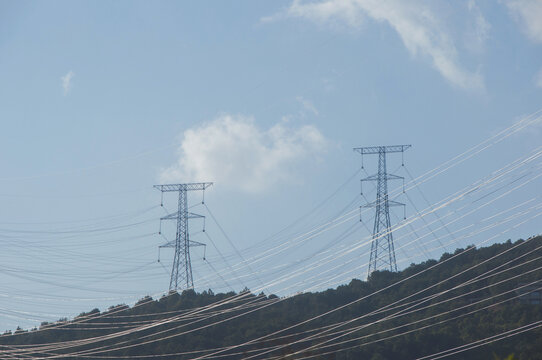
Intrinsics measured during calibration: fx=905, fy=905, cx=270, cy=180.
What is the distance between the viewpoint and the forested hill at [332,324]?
58.5 metres

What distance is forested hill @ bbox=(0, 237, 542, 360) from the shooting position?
58500mm

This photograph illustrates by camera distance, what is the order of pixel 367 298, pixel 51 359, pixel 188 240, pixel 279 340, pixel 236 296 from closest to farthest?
1. pixel 279 340
2. pixel 51 359
3. pixel 188 240
4. pixel 236 296
5. pixel 367 298

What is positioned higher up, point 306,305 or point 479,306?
point 306,305

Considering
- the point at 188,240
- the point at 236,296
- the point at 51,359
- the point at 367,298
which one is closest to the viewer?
the point at 51,359

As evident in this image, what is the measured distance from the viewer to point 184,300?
2884 inches

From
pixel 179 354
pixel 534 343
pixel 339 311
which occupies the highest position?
pixel 339 311

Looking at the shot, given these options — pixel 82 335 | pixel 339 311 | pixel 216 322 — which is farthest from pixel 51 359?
pixel 339 311

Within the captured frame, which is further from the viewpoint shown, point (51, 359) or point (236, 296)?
point (236, 296)

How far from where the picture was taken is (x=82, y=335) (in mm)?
66125

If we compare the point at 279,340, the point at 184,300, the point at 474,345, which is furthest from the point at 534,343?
the point at 184,300

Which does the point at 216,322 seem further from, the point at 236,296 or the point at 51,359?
the point at 51,359

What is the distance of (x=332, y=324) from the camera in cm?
6638

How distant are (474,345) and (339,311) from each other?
15785 millimetres

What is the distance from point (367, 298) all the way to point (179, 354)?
23.4m
